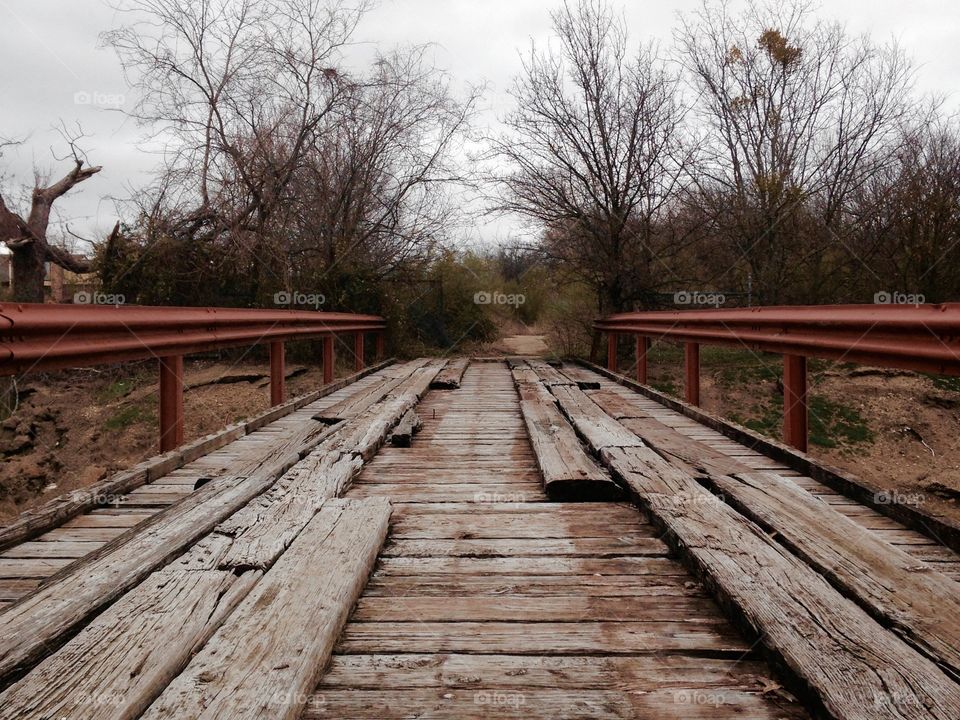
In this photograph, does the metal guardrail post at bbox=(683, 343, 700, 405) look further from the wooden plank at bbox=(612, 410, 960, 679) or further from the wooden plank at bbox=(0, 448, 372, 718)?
the wooden plank at bbox=(0, 448, 372, 718)

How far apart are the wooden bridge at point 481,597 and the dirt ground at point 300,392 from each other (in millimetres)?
5210

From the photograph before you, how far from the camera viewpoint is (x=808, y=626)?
4.13ft

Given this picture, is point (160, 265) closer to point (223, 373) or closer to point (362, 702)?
point (223, 373)

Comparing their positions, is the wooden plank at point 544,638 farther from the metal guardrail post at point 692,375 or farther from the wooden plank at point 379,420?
the metal guardrail post at point 692,375

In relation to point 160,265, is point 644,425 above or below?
below

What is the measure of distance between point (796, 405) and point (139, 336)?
13.3ft

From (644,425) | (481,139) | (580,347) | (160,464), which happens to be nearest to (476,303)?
(580,347)

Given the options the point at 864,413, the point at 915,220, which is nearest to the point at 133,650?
the point at 864,413

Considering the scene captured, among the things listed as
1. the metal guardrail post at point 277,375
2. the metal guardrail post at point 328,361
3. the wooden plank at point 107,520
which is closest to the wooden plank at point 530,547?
the wooden plank at point 107,520

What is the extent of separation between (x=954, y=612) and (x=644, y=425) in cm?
239

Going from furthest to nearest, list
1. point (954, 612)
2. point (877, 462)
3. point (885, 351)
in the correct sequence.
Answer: point (877, 462) < point (885, 351) < point (954, 612)

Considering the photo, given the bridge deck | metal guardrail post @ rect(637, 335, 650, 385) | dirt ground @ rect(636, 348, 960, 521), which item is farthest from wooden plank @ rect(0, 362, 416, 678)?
dirt ground @ rect(636, 348, 960, 521)

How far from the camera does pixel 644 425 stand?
12.1 feet

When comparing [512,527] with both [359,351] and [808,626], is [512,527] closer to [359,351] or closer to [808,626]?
[808,626]
